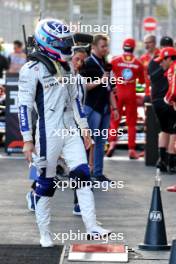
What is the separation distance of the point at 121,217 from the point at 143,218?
0.81ft

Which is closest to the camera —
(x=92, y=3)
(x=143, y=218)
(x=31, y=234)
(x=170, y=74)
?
(x=31, y=234)

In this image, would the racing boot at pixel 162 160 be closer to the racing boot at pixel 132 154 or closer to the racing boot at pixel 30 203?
the racing boot at pixel 132 154

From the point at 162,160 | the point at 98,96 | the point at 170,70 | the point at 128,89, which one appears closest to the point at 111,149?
the point at 128,89

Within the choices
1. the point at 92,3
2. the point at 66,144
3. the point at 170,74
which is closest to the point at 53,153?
the point at 66,144

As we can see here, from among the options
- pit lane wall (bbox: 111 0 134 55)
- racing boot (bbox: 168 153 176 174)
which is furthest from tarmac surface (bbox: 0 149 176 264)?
pit lane wall (bbox: 111 0 134 55)

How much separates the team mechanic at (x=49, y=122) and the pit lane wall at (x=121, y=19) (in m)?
14.3

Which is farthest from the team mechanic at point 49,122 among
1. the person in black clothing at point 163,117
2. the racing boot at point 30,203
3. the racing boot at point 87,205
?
the person in black clothing at point 163,117

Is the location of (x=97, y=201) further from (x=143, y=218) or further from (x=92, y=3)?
(x=92, y=3)

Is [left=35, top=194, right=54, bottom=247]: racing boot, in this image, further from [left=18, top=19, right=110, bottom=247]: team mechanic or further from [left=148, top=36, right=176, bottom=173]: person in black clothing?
[left=148, top=36, right=176, bottom=173]: person in black clothing

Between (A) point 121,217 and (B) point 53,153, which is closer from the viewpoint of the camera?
(B) point 53,153

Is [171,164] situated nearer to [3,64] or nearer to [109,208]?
[109,208]

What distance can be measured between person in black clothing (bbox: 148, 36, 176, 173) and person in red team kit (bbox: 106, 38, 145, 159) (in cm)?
124

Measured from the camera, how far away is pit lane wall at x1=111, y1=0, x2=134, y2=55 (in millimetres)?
25297

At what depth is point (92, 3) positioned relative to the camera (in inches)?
1062
